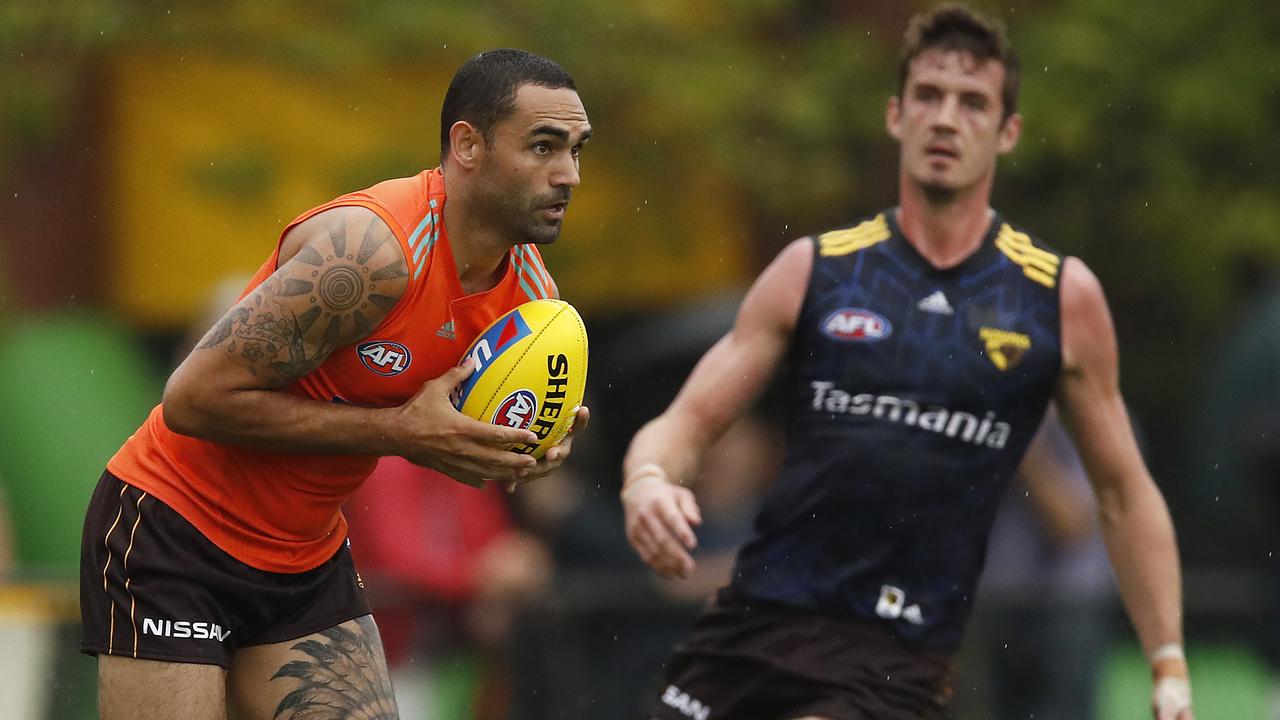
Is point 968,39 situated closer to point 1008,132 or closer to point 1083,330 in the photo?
point 1008,132

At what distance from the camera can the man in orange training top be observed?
5.21 metres

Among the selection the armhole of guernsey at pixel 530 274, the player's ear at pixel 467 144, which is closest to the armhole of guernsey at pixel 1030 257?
the armhole of guernsey at pixel 530 274

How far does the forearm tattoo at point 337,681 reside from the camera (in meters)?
5.61

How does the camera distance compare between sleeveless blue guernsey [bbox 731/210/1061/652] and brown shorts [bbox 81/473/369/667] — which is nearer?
brown shorts [bbox 81/473/369/667]

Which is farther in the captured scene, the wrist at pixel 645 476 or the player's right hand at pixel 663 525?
the wrist at pixel 645 476

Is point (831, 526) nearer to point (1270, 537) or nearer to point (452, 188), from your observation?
point (452, 188)

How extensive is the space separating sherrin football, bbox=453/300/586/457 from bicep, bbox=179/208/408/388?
0.34 meters

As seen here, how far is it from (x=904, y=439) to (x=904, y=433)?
0.07ft

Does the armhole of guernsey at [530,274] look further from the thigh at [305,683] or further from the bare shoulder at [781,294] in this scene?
the thigh at [305,683]

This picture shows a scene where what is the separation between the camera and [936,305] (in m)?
6.54

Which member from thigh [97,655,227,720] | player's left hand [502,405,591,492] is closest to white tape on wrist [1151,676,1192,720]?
player's left hand [502,405,591,492]

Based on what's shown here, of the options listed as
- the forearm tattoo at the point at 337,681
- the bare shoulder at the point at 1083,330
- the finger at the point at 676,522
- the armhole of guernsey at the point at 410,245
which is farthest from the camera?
the bare shoulder at the point at 1083,330

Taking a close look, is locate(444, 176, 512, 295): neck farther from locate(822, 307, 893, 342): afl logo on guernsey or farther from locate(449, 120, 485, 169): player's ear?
locate(822, 307, 893, 342): afl logo on guernsey

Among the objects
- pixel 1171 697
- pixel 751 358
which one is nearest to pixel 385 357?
pixel 751 358
